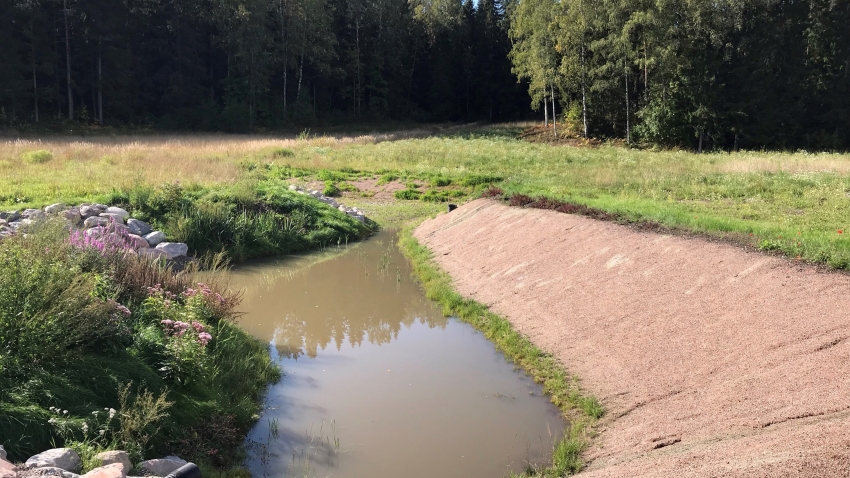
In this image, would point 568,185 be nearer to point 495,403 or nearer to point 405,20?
point 495,403

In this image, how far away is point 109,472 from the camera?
5383mm

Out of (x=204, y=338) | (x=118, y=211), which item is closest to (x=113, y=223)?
(x=118, y=211)

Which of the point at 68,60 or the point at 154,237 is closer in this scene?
the point at 154,237

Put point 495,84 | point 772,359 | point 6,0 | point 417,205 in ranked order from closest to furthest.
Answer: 1. point 772,359
2. point 417,205
3. point 6,0
4. point 495,84

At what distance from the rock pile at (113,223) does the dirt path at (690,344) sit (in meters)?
7.43

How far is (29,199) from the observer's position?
18.0 metres

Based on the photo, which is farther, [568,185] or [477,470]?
[568,185]

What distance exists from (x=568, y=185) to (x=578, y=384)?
14402 mm

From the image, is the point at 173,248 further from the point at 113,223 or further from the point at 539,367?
the point at 539,367

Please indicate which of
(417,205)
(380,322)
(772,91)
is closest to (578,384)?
(380,322)

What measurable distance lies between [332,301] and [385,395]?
5.42m

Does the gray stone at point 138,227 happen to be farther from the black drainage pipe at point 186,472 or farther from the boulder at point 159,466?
the black drainage pipe at point 186,472

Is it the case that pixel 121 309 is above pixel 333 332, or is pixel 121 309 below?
above

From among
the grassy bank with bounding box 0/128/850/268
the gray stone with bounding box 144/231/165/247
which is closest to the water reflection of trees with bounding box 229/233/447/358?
the gray stone with bounding box 144/231/165/247
